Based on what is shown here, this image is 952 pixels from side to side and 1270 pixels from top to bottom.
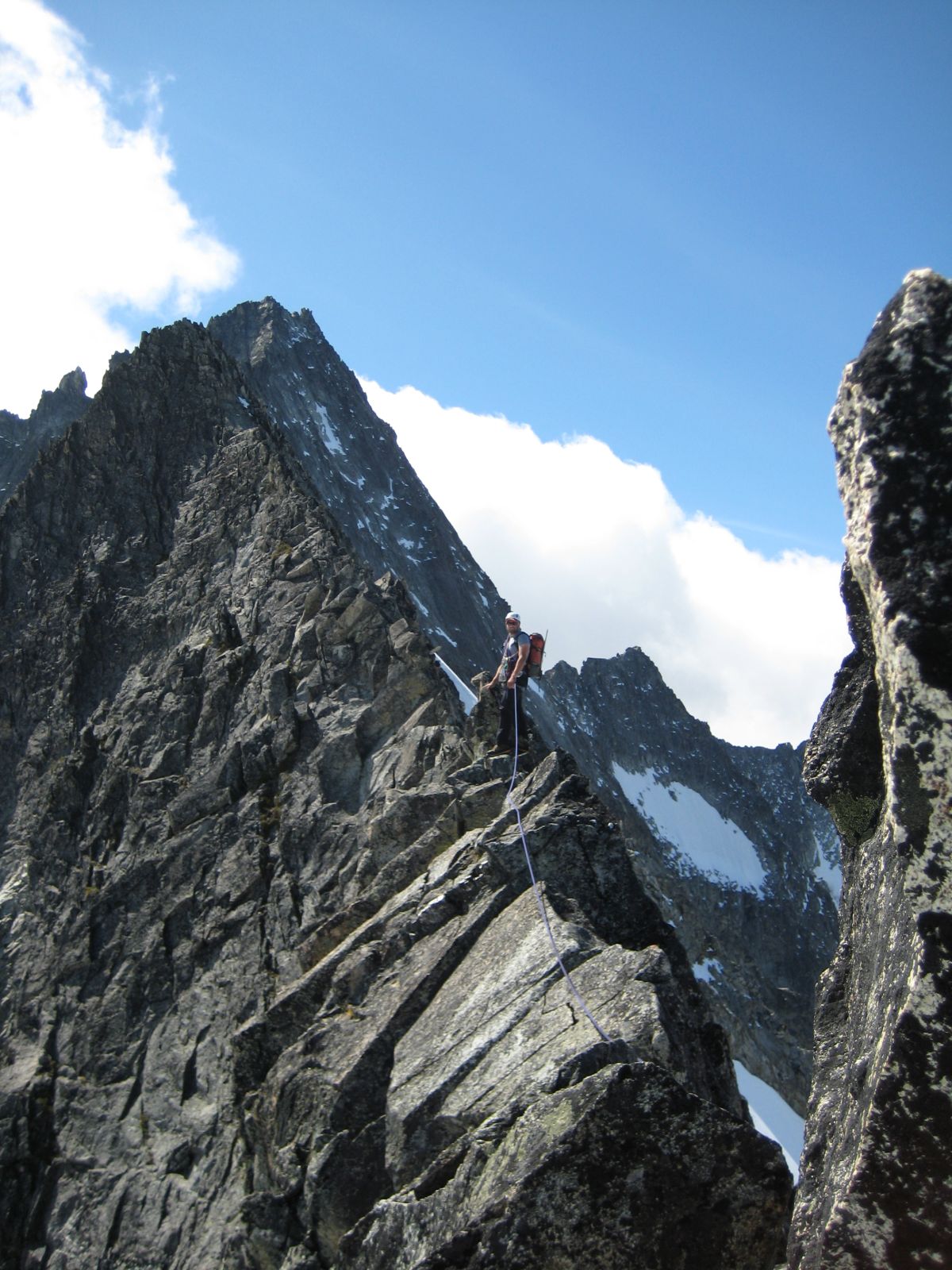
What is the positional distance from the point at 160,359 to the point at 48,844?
64.6ft

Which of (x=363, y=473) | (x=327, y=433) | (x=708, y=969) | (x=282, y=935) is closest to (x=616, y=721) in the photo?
(x=708, y=969)

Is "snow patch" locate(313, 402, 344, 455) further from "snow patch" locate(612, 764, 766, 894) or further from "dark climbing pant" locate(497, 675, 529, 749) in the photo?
"dark climbing pant" locate(497, 675, 529, 749)

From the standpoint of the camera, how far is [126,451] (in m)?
39.0

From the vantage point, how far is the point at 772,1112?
8919 cm

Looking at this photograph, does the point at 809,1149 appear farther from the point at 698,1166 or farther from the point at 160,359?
the point at 160,359

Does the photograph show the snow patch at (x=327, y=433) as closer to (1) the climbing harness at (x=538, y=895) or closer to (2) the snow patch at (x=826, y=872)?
(1) the climbing harness at (x=538, y=895)

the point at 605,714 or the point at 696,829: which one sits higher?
the point at 605,714

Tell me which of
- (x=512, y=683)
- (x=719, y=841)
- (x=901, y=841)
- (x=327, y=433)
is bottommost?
(x=901, y=841)

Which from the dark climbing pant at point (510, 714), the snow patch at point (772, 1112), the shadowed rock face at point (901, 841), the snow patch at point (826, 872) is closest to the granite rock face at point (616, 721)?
the snow patch at point (826, 872)

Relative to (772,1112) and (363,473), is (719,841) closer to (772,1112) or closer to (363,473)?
(772,1112)

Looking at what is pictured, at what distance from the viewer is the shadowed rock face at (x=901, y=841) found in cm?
476

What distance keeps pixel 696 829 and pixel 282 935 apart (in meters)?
150

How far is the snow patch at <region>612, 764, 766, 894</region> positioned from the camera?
154 m

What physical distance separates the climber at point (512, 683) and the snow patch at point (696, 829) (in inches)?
5282
